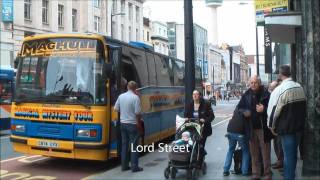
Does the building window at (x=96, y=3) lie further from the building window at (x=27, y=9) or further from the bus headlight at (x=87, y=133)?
the bus headlight at (x=87, y=133)

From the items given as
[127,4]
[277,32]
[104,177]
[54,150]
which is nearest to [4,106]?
[54,150]

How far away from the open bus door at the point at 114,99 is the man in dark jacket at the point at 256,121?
323cm

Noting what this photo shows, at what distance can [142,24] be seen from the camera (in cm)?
8319

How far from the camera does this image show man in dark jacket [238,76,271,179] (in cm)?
833

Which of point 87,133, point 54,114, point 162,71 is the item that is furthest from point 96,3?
point 87,133

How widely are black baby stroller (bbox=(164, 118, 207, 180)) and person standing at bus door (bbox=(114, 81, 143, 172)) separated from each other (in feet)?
3.75

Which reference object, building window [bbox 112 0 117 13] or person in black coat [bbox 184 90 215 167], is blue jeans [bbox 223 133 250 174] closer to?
person in black coat [bbox 184 90 215 167]

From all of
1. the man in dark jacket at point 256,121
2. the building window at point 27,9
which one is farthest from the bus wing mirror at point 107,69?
the building window at point 27,9

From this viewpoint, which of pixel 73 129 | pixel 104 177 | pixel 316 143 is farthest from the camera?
pixel 73 129

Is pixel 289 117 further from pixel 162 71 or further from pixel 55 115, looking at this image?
pixel 162 71

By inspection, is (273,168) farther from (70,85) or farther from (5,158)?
(5,158)

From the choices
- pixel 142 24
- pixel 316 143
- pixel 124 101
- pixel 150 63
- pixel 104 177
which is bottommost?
pixel 104 177

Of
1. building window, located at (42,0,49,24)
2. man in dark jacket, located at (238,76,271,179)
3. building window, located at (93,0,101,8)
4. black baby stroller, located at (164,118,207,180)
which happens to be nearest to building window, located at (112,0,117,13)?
building window, located at (93,0,101,8)

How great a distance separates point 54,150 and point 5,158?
8.84ft
